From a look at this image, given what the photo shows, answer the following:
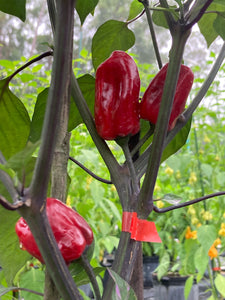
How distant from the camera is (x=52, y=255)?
10.4 inches

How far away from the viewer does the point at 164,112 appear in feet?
0.97

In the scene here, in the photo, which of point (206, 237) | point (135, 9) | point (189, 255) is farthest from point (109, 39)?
point (189, 255)

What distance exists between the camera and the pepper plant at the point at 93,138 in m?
0.24

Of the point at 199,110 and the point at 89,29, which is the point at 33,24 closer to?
the point at 89,29

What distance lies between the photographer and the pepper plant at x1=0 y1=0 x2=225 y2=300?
236 mm

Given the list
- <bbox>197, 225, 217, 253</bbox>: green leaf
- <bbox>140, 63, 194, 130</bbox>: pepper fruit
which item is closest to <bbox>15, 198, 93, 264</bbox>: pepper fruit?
<bbox>140, 63, 194, 130</bbox>: pepper fruit

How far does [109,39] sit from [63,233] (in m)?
0.24

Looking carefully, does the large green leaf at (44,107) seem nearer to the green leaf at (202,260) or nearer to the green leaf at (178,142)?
the green leaf at (178,142)

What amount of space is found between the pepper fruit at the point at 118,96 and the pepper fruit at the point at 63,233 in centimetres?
8

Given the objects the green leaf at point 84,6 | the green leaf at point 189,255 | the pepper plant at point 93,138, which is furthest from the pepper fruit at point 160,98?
the green leaf at point 189,255

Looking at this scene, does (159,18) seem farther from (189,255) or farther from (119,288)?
(189,255)

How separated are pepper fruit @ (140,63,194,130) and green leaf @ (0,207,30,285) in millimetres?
170

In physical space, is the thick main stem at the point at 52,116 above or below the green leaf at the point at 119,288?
above

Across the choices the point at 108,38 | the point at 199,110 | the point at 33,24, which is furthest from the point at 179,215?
the point at 33,24
